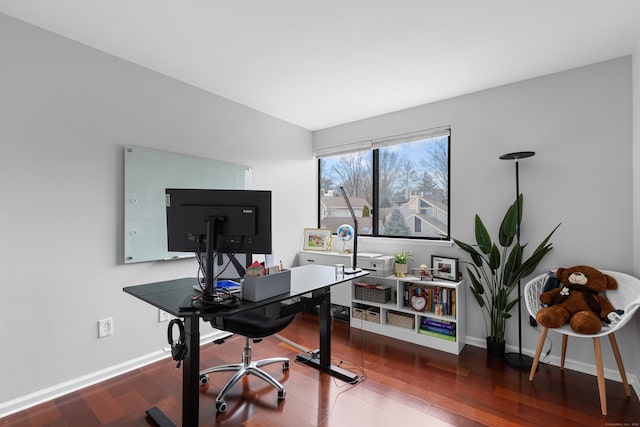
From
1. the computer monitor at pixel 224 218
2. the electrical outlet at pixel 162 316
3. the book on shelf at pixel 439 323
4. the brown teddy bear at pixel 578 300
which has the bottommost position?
the book on shelf at pixel 439 323

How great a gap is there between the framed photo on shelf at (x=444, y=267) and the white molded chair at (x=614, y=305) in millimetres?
590

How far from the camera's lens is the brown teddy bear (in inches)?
80.3

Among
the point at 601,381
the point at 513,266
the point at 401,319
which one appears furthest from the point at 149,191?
the point at 601,381

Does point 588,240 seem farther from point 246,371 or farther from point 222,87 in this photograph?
point 222,87

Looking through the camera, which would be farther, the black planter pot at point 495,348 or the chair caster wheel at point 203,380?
the black planter pot at point 495,348

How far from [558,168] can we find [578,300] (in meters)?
1.08

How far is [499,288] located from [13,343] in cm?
360

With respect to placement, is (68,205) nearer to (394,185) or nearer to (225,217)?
(225,217)

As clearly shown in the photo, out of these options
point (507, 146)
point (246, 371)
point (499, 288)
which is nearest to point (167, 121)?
point (246, 371)

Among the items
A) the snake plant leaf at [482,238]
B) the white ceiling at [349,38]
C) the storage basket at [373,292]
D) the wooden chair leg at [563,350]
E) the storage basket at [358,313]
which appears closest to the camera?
the white ceiling at [349,38]

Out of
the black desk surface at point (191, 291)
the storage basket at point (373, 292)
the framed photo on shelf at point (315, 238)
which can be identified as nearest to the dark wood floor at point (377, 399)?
the storage basket at point (373, 292)

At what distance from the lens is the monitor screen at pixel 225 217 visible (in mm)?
1629

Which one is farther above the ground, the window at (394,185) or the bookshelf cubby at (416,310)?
the window at (394,185)

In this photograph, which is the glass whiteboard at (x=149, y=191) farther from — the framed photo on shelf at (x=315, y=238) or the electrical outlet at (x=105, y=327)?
the framed photo on shelf at (x=315, y=238)
